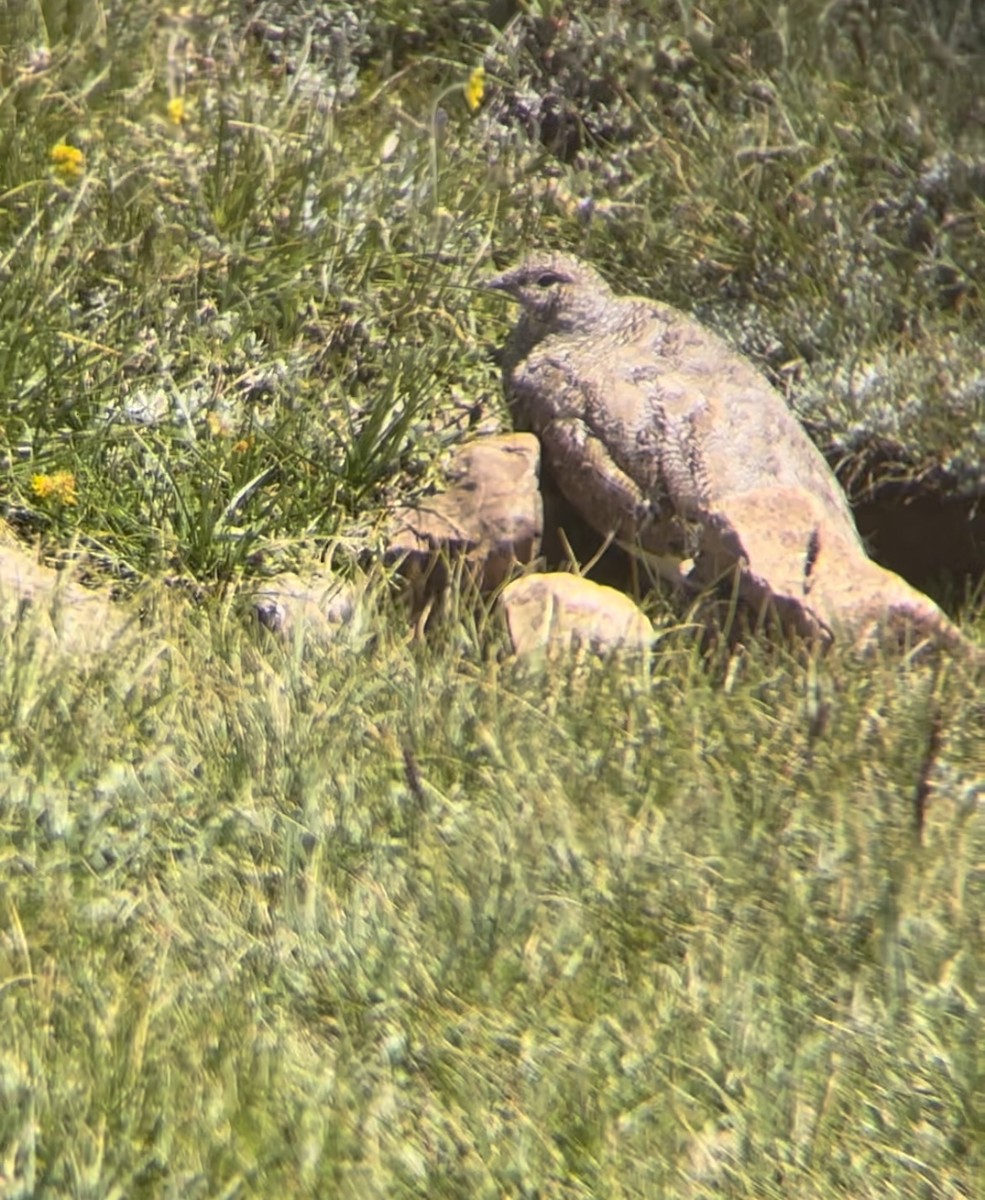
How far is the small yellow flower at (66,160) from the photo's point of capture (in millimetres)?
5348

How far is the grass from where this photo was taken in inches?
106

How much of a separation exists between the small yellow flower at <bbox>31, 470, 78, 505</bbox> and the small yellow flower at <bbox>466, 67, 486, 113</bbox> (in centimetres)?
226

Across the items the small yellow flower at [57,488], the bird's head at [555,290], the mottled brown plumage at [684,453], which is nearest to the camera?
the mottled brown plumage at [684,453]

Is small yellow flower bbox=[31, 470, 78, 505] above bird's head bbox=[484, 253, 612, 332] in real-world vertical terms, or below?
below

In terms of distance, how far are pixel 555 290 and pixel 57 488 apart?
5.41 feet

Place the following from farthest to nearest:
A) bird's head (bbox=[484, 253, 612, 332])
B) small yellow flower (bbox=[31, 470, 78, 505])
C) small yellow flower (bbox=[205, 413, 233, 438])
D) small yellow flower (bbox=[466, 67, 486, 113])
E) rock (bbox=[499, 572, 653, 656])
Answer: small yellow flower (bbox=[466, 67, 486, 113]) < bird's head (bbox=[484, 253, 612, 332]) < small yellow flower (bbox=[205, 413, 233, 438]) < small yellow flower (bbox=[31, 470, 78, 505]) < rock (bbox=[499, 572, 653, 656])

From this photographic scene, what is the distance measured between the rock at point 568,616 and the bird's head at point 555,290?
1027 millimetres

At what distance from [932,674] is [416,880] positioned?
4.49 feet

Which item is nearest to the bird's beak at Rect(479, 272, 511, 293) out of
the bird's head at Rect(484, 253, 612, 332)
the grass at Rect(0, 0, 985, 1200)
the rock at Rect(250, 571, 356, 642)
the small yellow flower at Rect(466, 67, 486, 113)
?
the bird's head at Rect(484, 253, 612, 332)

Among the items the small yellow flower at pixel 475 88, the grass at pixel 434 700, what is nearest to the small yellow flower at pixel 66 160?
the grass at pixel 434 700

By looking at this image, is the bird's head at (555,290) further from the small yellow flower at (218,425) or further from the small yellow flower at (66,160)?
the small yellow flower at (66,160)

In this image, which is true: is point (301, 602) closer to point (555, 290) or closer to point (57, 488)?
point (57, 488)

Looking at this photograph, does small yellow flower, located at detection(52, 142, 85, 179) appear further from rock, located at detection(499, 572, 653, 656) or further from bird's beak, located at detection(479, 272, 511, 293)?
rock, located at detection(499, 572, 653, 656)

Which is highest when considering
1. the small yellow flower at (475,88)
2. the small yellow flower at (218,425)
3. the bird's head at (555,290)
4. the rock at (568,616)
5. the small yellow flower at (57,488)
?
the small yellow flower at (475,88)
